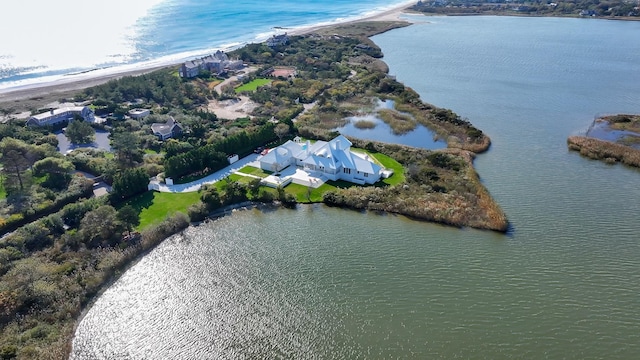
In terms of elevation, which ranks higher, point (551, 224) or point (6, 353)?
point (6, 353)

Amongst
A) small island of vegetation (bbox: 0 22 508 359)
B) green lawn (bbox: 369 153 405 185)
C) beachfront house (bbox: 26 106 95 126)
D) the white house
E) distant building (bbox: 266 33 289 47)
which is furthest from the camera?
distant building (bbox: 266 33 289 47)

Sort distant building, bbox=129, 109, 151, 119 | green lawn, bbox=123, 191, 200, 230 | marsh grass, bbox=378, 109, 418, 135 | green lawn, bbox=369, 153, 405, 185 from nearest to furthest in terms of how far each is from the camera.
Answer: green lawn, bbox=123, 191, 200, 230
green lawn, bbox=369, 153, 405, 185
marsh grass, bbox=378, 109, 418, 135
distant building, bbox=129, 109, 151, 119

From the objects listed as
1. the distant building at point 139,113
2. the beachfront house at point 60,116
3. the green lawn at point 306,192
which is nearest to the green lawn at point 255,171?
the green lawn at point 306,192

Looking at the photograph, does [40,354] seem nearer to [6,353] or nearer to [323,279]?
[6,353]

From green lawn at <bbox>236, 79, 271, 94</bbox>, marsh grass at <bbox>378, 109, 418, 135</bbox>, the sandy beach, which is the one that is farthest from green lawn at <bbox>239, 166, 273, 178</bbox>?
the sandy beach

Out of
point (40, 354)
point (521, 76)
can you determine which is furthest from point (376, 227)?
point (521, 76)

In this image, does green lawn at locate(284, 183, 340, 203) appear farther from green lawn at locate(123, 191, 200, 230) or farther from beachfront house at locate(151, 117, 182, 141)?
beachfront house at locate(151, 117, 182, 141)
